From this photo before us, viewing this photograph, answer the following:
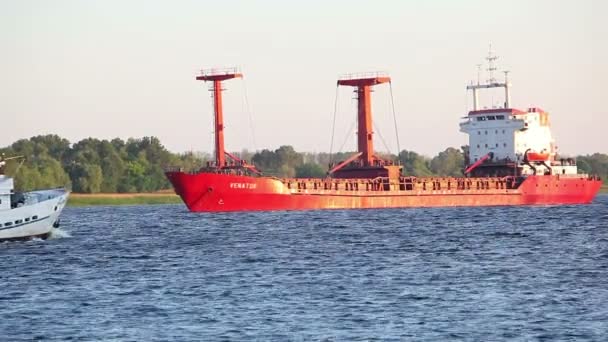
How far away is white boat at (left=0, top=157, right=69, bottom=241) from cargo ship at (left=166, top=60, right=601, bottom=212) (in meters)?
30.8

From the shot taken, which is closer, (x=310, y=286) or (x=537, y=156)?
(x=310, y=286)

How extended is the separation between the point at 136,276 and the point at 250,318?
13081mm

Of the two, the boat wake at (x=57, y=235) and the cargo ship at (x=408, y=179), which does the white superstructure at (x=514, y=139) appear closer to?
the cargo ship at (x=408, y=179)

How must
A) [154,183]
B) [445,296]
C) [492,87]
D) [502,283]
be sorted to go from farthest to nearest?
1. [154,183]
2. [492,87]
3. [502,283]
4. [445,296]

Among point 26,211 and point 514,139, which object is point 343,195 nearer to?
point 514,139

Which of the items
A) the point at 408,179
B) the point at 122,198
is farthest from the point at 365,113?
the point at 122,198

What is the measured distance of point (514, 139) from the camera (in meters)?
128

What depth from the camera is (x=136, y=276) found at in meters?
49.0

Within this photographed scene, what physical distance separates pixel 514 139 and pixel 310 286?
8598 cm

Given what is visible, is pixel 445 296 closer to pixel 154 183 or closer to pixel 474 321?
pixel 474 321

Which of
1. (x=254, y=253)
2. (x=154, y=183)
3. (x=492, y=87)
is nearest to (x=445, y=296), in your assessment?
(x=254, y=253)

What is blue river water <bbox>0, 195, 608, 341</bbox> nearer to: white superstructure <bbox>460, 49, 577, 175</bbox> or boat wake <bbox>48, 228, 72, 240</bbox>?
boat wake <bbox>48, 228, 72, 240</bbox>

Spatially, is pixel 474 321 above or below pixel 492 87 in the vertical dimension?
below

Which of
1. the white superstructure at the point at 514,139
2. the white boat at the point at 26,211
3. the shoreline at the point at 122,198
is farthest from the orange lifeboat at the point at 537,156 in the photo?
the shoreline at the point at 122,198
